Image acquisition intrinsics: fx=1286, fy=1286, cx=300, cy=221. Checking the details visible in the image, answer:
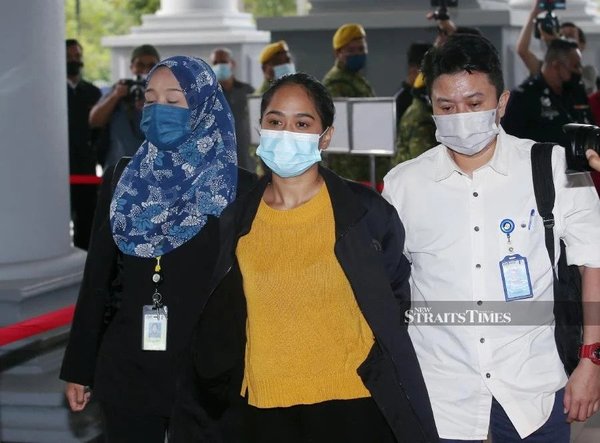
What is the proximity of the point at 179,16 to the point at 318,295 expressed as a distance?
1443cm

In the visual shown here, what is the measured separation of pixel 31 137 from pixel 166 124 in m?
2.82

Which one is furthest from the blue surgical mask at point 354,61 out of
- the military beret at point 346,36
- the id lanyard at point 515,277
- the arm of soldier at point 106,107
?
the id lanyard at point 515,277

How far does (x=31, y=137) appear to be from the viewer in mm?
6914

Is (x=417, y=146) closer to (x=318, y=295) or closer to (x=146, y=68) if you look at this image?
(x=146, y=68)

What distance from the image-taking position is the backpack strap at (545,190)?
3779mm

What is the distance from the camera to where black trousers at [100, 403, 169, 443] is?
4.18 m

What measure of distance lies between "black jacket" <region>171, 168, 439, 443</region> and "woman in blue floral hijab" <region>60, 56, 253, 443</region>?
211 mm

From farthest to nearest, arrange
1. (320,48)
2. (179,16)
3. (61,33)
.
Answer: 1. (179,16)
2. (320,48)
3. (61,33)

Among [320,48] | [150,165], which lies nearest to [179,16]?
[320,48]

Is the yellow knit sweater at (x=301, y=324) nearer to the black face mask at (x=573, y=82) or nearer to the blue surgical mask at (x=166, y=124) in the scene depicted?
the blue surgical mask at (x=166, y=124)

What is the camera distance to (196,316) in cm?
412

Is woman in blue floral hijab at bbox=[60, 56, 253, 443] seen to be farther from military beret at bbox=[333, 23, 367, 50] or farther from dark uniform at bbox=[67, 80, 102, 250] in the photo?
dark uniform at bbox=[67, 80, 102, 250]

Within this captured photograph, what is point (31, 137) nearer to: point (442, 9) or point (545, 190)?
point (545, 190)

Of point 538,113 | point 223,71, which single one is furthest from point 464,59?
point 223,71
